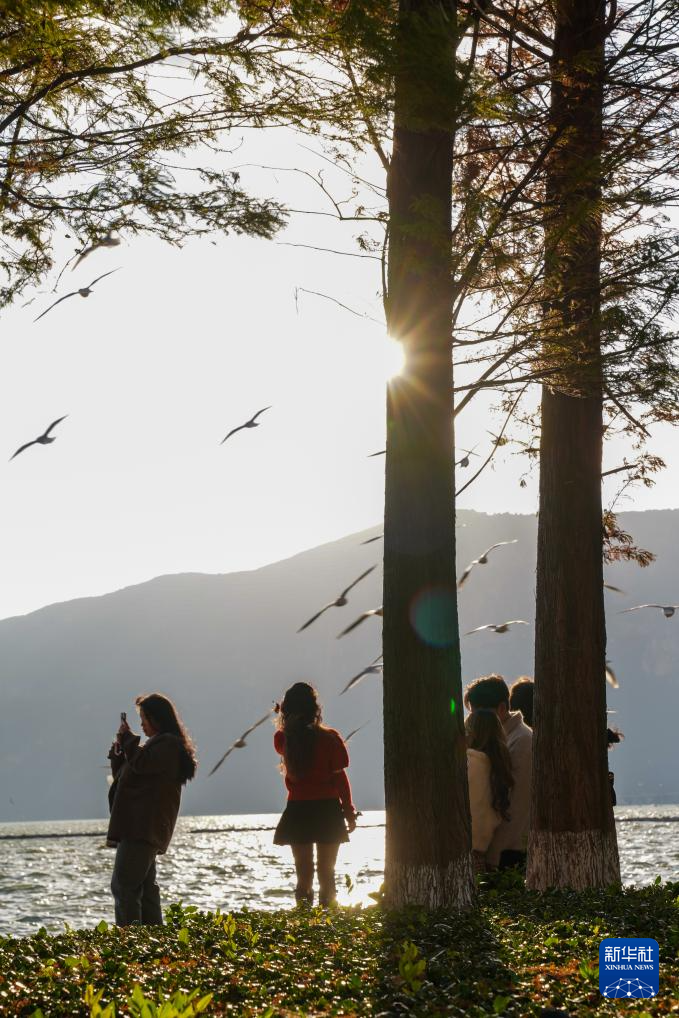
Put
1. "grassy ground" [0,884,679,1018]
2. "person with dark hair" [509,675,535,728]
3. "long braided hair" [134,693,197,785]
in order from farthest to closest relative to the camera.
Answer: "person with dark hair" [509,675,535,728], "long braided hair" [134,693,197,785], "grassy ground" [0,884,679,1018]

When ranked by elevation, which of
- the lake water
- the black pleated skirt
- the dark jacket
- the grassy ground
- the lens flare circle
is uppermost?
the lens flare circle

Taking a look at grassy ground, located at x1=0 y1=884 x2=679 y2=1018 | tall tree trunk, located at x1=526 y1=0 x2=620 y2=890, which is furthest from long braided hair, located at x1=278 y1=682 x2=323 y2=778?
tall tree trunk, located at x1=526 y1=0 x2=620 y2=890

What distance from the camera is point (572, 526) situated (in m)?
9.51

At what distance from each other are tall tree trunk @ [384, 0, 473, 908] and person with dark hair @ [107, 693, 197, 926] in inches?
60.8

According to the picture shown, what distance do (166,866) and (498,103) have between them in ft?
55.7

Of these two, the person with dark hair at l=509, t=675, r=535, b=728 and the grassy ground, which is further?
the person with dark hair at l=509, t=675, r=535, b=728

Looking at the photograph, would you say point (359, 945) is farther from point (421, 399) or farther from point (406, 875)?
point (421, 399)

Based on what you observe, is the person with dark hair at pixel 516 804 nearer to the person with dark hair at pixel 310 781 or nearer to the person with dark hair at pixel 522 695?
the person with dark hair at pixel 522 695

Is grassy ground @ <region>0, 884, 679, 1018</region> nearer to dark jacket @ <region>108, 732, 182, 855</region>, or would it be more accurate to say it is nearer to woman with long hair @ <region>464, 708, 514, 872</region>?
dark jacket @ <region>108, 732, 182, 855</region>

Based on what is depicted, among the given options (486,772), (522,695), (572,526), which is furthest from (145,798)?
(572,526)

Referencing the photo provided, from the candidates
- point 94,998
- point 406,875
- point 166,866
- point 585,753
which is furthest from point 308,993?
point 166,866

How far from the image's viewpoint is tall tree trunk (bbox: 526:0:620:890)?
910cm

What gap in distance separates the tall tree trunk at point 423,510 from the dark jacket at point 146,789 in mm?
1571

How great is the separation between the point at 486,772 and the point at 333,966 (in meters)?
3.13
